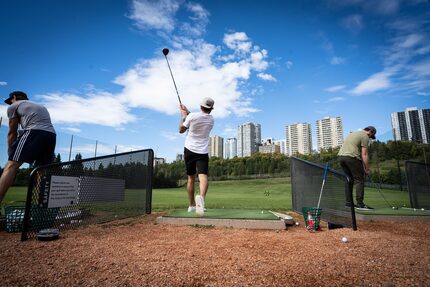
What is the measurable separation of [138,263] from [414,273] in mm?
2287

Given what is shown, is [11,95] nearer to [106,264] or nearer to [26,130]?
[26,130]

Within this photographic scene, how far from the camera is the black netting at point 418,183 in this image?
269 inches

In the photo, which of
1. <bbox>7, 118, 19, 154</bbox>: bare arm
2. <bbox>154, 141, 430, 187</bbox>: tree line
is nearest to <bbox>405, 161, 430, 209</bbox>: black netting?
<bbox>7, 118, 19, 154</bbox>: bare arm

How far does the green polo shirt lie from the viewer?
19.8 feet

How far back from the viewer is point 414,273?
200 centimetres

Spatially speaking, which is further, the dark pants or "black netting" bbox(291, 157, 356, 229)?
the dark pants

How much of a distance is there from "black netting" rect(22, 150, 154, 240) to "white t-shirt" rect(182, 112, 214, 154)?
142 cm

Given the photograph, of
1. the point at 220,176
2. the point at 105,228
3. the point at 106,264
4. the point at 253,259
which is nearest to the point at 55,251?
the point at 106,264

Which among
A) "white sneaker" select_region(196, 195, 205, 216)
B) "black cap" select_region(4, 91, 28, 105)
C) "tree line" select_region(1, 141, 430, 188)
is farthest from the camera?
"tree line" select_region(1, 141, 430, 188)

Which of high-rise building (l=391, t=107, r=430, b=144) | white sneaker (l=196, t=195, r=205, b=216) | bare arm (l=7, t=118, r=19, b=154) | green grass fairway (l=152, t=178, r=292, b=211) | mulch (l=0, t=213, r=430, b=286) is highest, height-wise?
high-rise building (l=391, t=107, r=430, b=144)

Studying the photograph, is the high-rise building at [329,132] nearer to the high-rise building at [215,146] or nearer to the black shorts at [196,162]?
the high-rise building at [215,146]

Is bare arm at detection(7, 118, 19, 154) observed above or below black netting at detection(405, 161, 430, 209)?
above

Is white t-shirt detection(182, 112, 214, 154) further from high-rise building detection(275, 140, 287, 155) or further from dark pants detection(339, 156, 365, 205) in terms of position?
high-rise building detection(275, 140, 287, 155)

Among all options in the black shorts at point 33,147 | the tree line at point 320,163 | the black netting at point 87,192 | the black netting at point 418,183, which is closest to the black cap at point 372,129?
the black netting at point 418,183
